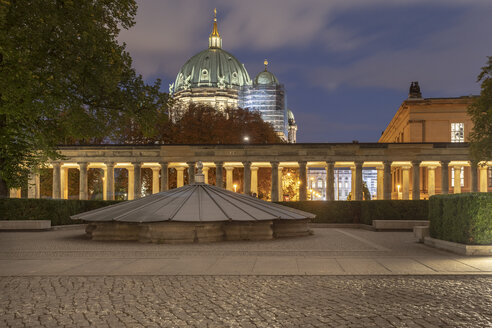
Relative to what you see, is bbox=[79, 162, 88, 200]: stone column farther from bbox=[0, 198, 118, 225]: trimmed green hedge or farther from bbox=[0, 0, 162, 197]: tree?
bbox=[0, 0, 162, 197]: tree

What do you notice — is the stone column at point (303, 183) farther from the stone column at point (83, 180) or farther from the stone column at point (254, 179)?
the stone column at point (83, 180)

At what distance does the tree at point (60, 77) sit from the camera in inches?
976

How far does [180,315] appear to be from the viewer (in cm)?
988

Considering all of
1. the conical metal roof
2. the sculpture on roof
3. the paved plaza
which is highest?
the sculpture on roof

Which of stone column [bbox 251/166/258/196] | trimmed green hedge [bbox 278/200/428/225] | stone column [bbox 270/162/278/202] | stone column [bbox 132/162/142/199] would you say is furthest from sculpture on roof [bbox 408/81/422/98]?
trimmed green hedge [bbox 278/200/428/225]

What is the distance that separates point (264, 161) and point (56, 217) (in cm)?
3857

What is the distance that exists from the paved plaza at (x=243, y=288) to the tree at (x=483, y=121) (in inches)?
1205

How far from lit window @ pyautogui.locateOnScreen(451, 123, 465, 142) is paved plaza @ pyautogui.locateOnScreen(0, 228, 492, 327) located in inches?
2769

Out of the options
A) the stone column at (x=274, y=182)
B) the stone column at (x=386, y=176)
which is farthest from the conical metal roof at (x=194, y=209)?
the stone column at (x=386, y=176)

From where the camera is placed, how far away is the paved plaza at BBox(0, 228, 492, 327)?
9.63 meters

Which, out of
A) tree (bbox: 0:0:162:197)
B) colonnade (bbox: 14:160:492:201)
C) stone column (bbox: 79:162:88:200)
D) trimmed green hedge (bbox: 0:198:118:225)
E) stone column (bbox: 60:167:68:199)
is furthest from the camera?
stone column (bbox: 60:167:68:199)

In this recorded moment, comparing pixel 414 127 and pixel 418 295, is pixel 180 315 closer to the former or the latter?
pixel 418 295

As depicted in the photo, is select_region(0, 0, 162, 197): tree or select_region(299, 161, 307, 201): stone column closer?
select_region(0, 0, 162, 197): tree

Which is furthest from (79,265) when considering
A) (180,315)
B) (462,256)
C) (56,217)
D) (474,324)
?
(56,217)
